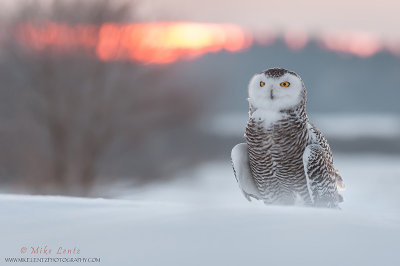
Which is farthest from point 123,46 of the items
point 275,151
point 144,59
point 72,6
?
point 275,151

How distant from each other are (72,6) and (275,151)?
17634 mm

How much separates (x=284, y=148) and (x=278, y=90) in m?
0.47

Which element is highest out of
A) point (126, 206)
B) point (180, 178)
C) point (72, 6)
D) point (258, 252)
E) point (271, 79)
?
point (72, 6)

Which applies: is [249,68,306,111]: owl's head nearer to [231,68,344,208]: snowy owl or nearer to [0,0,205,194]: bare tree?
[231,68,344,208]: snowy owl

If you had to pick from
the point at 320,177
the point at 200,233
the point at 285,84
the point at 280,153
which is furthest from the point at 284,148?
the point at 200,233

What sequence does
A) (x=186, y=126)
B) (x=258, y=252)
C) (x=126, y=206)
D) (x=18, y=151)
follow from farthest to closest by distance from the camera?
(x=186, y=126), (x=18, y=151), (x=126, y=206), (x=258, y=252)

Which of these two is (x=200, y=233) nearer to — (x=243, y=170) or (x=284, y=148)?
(x=284, y=148)

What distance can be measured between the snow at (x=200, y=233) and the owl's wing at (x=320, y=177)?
127 cm

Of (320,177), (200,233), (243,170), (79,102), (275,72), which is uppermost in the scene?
(79,102)

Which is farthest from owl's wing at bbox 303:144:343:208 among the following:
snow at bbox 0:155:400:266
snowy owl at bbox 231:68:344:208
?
snow at bbox 0:155:400:266

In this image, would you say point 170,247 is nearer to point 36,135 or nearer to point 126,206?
point 126,206

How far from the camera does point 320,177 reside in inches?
181

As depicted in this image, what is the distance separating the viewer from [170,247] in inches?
104

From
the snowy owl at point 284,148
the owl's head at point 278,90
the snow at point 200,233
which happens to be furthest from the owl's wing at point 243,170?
the snow at point 200,233
